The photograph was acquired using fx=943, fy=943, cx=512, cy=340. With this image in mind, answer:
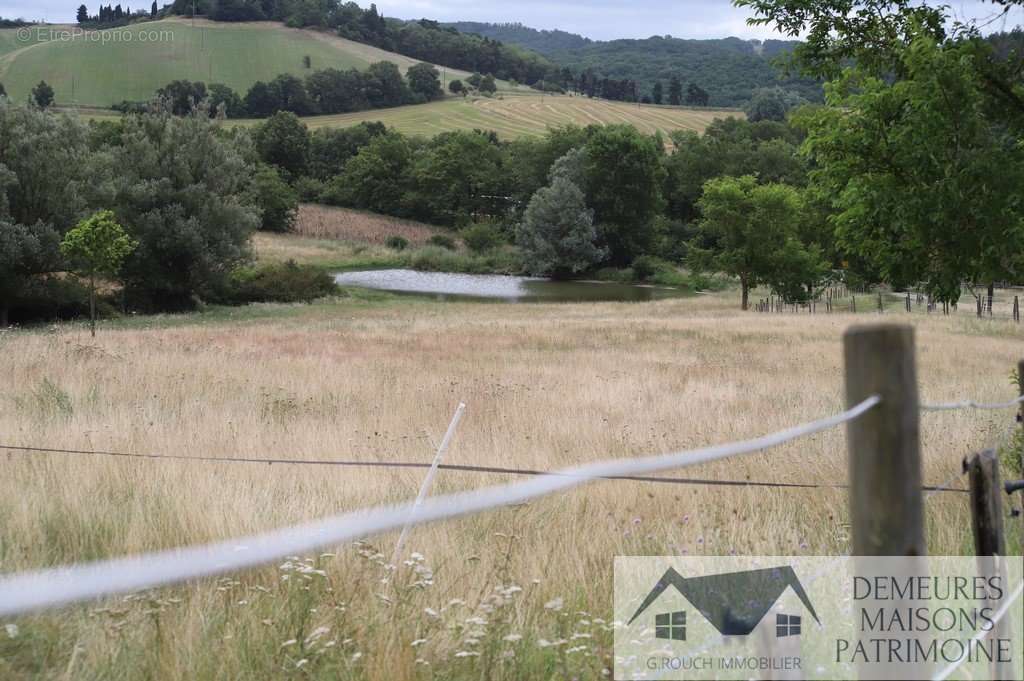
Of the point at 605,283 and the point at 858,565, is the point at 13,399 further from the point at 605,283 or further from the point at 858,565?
the point at 605,283

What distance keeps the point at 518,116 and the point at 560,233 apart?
70.3 m

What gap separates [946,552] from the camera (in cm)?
548

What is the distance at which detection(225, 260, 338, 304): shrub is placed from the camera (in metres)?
51.1

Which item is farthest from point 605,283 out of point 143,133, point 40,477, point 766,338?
point 40,477

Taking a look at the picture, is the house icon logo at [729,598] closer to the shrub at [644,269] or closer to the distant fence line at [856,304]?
the distant fence line at [856,304]

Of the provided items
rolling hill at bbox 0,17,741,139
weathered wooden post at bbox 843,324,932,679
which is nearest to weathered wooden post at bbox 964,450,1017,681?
weathered wooden post at bbox 843,324,932,679

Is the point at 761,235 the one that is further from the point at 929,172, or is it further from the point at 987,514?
the point at 987,514

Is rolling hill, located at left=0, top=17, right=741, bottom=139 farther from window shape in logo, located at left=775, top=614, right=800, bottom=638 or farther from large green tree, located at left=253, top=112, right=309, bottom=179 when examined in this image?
window shape in logo, located at left=775, top=614, right=800, bottom=638

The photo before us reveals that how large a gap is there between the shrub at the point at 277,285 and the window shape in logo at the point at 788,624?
156 ft

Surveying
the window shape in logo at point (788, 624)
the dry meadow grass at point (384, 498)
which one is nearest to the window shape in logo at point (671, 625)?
the dry meadow grass at point (384, 498)

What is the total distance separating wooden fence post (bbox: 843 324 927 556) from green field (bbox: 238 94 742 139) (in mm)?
132002

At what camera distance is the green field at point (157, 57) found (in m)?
130

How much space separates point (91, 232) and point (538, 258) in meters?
57.1

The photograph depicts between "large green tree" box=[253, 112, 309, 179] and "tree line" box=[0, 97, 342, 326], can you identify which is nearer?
"tree line" box=[0, 97, 342, 326]
